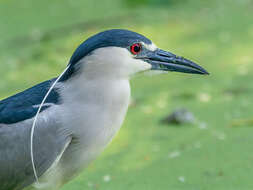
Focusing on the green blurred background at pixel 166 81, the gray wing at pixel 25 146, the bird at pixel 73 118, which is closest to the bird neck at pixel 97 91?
the bird at pixel 73 118

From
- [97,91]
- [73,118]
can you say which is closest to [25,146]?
[73,118]

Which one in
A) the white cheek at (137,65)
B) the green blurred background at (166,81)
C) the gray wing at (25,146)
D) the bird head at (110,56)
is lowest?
the green blurred background at (166,81)

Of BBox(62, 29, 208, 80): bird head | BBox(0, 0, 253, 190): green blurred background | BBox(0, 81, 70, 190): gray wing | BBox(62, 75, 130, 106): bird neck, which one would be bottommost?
BBox(0, 0, 253, 190): green blurred background

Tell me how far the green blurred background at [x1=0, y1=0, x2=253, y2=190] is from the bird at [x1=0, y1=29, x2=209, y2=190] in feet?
3.07

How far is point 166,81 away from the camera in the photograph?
647 centimetres

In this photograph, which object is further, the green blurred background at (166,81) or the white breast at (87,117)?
the green blurred background at (166,81)

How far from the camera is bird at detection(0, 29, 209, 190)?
3.15 meters

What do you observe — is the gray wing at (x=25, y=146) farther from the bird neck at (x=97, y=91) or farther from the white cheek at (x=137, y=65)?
the white cheek at (x=137, y=65)

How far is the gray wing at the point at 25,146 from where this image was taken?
123 inches

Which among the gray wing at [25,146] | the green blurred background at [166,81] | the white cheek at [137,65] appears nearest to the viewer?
the gray wing at [25,146]

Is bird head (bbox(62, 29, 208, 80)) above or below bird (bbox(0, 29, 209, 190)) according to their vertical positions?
above

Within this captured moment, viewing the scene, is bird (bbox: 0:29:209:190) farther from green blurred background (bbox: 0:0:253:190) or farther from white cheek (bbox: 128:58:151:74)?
green blurred background (bbox: 0:0:253:190)

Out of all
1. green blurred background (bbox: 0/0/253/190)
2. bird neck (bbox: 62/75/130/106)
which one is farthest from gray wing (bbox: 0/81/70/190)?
green blurred background (bbox: 0/0/253/190)

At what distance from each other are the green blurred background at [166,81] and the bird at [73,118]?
3.07ft
